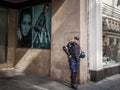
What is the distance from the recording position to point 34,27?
387 inches

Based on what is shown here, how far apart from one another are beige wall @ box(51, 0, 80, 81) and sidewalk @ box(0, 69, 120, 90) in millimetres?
549

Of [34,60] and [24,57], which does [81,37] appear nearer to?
[34,60]

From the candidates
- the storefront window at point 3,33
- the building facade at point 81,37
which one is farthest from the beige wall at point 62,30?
the storefront window at point 3,33

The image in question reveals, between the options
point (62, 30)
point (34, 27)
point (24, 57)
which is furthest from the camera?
point (24, 57)

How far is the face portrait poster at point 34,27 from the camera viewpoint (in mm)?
9180

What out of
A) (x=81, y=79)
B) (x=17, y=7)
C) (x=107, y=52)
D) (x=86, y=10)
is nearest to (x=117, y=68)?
(x=107, y=52)

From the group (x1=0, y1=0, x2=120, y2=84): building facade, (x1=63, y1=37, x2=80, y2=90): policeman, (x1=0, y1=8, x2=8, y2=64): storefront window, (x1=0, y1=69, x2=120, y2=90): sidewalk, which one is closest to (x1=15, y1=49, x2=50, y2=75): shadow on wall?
(x1=0, y1=0, x2=120, y2=84): building facade

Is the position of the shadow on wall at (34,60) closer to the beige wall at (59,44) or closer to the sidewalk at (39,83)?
the beige wall at (59,44)

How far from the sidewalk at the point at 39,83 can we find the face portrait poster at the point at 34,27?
161 cm

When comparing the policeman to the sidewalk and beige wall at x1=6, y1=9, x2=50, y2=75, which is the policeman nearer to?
the sidewalk

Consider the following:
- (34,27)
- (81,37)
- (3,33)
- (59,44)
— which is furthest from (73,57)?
(3,33)

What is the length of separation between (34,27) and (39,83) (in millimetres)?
3191

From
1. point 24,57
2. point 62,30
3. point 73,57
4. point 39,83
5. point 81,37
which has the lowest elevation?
point 39,83

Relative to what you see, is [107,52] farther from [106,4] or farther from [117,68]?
[106,4]
